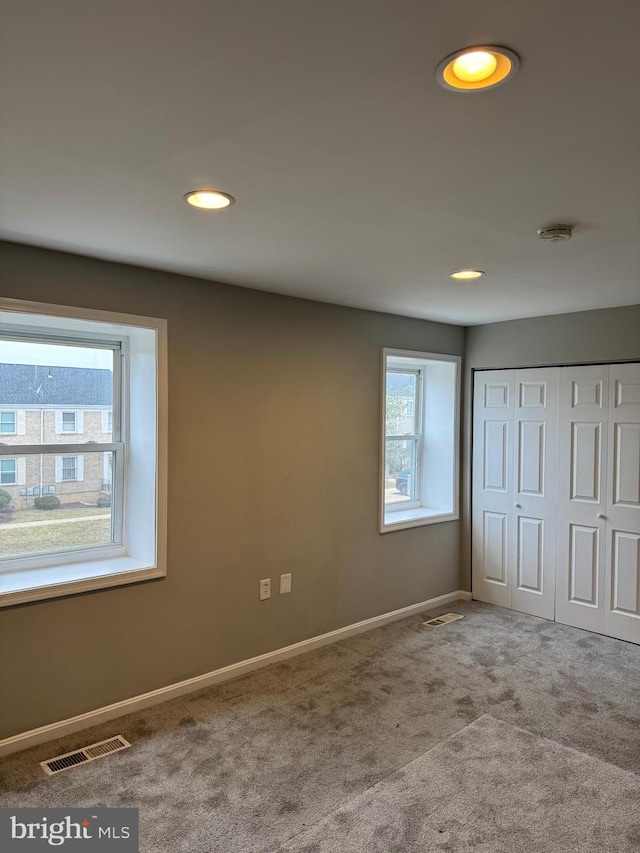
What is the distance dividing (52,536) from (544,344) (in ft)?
11.9

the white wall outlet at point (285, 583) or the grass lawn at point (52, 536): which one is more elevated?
the grass lawn at point (52, 536)

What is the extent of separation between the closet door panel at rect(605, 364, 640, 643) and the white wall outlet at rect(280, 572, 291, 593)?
2278 millimetres

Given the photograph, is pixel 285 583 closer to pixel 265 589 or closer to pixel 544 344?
pixel 265 589

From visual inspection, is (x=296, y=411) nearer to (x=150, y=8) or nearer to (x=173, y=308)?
(x=173, y=308)

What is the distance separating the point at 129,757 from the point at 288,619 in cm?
136

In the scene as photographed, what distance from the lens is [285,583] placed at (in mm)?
3818

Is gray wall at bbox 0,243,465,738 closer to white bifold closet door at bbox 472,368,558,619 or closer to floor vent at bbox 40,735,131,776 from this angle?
floor vent at bbox 40,735,131,776

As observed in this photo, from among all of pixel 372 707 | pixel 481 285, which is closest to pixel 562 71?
pixel 481 285

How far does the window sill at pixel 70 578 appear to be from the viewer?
2768 mm

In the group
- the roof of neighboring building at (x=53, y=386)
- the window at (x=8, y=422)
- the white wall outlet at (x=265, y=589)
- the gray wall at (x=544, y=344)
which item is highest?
the gray wall at (x=544, y=344)

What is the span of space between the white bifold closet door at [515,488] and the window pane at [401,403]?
0.53 metres

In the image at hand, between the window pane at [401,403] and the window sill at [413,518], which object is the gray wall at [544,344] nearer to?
the window sill at [413,518]

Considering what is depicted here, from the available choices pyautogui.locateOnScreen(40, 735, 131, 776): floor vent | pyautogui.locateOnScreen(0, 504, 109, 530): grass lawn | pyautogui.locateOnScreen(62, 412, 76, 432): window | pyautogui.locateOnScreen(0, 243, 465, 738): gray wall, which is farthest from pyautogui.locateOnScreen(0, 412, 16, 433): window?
pyautogui.locateOnScreen(40, 735, 131, 776): floor vent

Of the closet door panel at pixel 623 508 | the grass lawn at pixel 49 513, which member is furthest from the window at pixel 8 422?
the closet door panel at pixel 623 508
